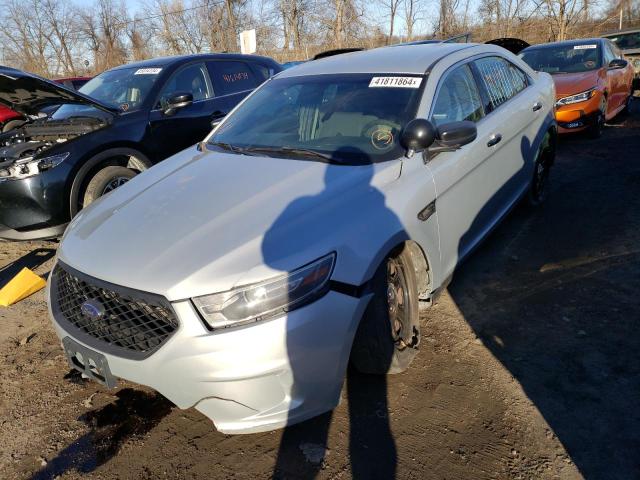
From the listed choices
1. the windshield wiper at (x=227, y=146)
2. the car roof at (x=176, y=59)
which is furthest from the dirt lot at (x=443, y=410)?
the car roof at (x=176, y=59)

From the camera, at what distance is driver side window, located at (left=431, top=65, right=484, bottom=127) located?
314 centimetres

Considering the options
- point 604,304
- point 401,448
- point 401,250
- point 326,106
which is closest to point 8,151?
point 326,106

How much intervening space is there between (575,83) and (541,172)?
3603mm

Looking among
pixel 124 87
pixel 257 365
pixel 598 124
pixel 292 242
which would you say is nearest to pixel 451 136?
pixel 292 242

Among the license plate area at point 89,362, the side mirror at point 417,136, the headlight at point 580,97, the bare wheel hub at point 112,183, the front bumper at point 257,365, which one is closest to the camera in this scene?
the front bumper at point 257,365

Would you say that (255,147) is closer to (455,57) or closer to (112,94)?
Result: (455,57)

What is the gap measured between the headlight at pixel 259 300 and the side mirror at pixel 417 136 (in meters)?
1.08

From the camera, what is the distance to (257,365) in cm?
197

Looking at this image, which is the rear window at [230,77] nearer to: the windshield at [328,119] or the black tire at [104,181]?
the black tire at [104,181]

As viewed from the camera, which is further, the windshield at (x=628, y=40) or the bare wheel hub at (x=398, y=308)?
the windshield at (x=628, y=40)

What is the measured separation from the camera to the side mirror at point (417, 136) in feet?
8.86

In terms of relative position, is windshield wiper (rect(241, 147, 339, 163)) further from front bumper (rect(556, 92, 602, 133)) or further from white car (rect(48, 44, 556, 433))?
front bumper (rect(556, 92, 602, 133))

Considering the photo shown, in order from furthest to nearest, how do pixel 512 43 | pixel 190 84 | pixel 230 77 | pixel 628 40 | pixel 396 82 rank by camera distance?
pixel 512 43 → pixel 628 40 → pixel 230 77 → pixel 190 84 → pixel 396 82

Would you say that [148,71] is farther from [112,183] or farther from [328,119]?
[328,119]
